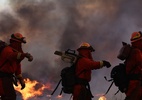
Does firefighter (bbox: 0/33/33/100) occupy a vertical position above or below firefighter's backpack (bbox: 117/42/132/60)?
above

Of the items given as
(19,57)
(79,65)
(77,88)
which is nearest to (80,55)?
(79,65)

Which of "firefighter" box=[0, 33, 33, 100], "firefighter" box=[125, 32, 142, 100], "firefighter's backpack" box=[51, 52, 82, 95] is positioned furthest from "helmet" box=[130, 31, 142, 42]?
"firefighter" box=[0, 33, 33, 100]

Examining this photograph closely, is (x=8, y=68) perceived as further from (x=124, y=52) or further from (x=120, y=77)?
(x=124, y=52)

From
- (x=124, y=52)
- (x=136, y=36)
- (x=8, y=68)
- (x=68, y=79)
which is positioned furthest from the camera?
(x=68, y=79)

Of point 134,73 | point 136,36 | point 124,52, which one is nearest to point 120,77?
point 134,73

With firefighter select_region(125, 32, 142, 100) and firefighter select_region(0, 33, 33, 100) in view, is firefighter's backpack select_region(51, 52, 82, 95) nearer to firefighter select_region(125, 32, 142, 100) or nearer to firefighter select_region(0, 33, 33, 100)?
A: firefighter select_region(0, 33, 33, 100)

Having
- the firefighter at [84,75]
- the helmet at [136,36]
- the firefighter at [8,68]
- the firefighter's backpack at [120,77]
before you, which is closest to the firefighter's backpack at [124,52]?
the helmet at [136,36]

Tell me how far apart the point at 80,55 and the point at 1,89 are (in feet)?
9.83

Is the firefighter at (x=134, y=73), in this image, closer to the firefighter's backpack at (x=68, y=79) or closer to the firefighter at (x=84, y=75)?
the firefighter at (x=84, y=75)

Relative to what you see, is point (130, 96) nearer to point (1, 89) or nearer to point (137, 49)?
point (137, 49)

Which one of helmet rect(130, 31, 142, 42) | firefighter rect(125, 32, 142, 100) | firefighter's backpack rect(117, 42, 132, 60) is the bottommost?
firefighter rect(125, 32, 142, 100)

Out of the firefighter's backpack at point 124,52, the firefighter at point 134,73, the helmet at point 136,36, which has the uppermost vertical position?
the helmet at point 136,36

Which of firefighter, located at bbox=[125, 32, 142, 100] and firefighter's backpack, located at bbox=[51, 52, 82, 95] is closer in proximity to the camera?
firefighter, located at bbox=[125, 32, 142, 100]

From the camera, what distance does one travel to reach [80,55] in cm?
1195
